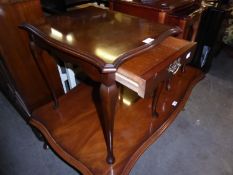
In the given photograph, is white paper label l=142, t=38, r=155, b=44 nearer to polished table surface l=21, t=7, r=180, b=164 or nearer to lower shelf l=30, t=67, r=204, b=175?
polished table surface l=21, t=7, r=180, b=164

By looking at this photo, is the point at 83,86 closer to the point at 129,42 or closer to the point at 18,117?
the point at 18,117

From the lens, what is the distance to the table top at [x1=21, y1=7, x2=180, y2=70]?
1.96 feet

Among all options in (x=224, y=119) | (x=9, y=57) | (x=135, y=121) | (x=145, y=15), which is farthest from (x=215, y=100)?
(x=9, y=57)

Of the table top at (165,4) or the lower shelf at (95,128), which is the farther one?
the table top at (165,4)

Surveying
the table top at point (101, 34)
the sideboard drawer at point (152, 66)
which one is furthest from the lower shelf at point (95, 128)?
the table top at point (101, 34)

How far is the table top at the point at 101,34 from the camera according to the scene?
60 cm

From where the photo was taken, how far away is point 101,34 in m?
0.73

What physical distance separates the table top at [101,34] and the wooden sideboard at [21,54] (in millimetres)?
73

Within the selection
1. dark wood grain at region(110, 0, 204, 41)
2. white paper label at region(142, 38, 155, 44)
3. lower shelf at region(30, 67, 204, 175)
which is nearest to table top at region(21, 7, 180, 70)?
white paper label at region(142, 38, 155, 44)

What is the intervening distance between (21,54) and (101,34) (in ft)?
1.43

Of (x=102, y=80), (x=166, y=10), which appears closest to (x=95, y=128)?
(x=102, y=80)

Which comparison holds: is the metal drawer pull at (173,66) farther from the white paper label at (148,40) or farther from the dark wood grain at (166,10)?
the dark wood grain at (166,10)

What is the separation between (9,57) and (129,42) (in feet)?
1.88

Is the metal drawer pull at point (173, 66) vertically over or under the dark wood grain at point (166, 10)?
under
